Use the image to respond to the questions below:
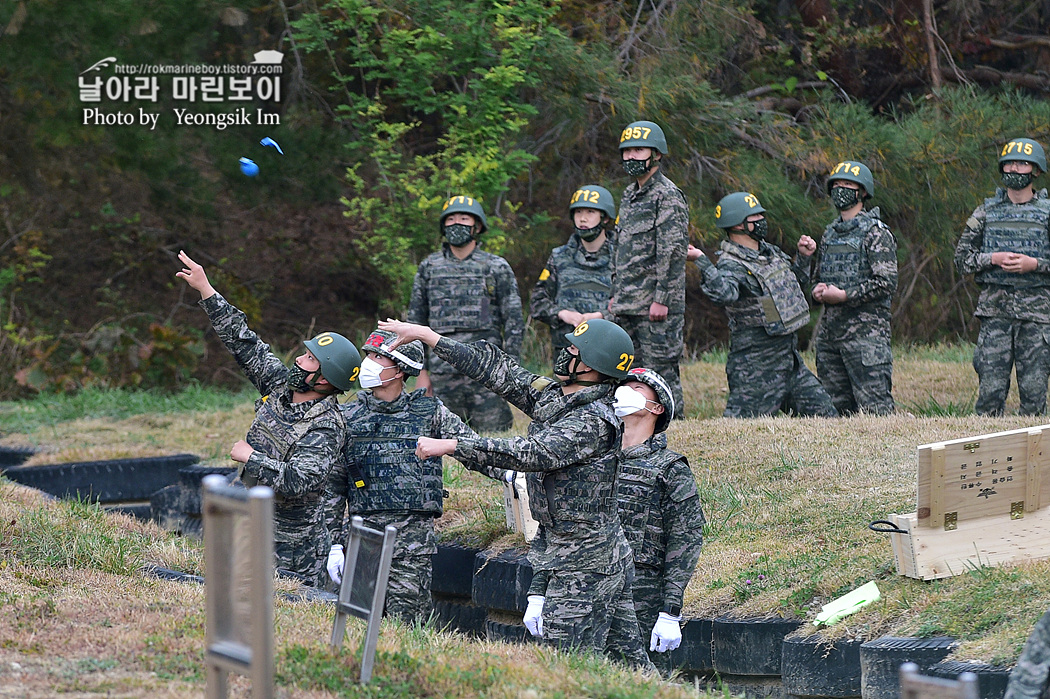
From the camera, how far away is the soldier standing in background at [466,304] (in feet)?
37.6

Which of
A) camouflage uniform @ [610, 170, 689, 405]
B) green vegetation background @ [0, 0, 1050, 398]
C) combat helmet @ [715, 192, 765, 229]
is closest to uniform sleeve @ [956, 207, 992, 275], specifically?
combat helmet @ [715, 192, 765, 229]

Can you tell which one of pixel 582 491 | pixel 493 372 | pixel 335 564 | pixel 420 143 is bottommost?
pixel 335 564

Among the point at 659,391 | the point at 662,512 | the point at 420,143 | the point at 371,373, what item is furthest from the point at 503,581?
the point at 420,143

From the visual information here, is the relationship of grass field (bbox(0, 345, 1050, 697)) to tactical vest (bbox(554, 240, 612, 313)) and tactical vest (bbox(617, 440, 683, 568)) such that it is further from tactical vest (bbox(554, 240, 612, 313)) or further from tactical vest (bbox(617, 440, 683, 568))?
tactical vest (bbox(554, 240, 612, 313))

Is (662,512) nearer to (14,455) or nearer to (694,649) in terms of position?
(694,649)

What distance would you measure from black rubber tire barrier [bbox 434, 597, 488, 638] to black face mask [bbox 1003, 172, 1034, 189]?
5387 mm

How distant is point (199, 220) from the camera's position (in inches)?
803

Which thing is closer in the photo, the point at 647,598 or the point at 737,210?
the point at 647,598

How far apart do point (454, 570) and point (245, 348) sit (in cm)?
185

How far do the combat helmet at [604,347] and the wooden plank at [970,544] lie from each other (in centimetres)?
161

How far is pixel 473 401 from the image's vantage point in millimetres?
11734

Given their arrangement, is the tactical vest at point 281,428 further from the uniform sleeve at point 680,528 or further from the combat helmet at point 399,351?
the uniform sleeve at point 680,528

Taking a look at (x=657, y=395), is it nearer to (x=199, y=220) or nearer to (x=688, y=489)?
(x=688, y=489)

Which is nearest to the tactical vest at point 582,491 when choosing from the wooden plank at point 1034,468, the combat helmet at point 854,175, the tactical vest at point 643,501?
the tactical vest at point 643,501
